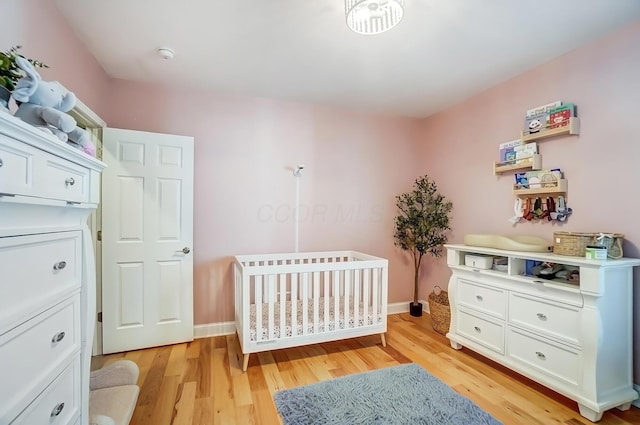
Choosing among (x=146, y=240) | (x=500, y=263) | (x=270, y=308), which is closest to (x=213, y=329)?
(x=270, y=308)

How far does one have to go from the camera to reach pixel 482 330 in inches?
91.8

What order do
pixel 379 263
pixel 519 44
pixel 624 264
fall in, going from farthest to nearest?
pixel 379 263, pixel 519 44, pixel 624 264

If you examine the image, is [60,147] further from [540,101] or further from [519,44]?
[540,101]

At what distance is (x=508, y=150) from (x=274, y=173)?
7.34 feet

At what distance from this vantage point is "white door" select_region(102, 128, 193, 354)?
2424mm

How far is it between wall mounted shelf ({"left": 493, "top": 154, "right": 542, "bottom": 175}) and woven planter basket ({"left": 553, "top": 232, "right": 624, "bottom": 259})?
0.66 meters

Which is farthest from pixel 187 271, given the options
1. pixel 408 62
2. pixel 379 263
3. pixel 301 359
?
pixel 408 62

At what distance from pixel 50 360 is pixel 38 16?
1.76 metres

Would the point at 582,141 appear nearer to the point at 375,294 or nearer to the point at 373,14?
the point at 373,14

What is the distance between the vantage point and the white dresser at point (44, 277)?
72 cm

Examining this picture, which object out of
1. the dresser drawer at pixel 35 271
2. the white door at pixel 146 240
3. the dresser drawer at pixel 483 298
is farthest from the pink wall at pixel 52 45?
the dresser drawer at pixel 483 298

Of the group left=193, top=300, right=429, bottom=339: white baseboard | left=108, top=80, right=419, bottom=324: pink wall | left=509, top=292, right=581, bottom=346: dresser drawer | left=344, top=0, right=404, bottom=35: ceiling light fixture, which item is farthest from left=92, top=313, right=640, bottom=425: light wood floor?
left=344, top=0, right=404, bottom=35: ceiling light fixture

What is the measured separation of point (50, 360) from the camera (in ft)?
2.96

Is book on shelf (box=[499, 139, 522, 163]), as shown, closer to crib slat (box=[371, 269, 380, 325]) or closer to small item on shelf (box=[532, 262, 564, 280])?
small item on shelf (box=[532, 262, 564, 280])
